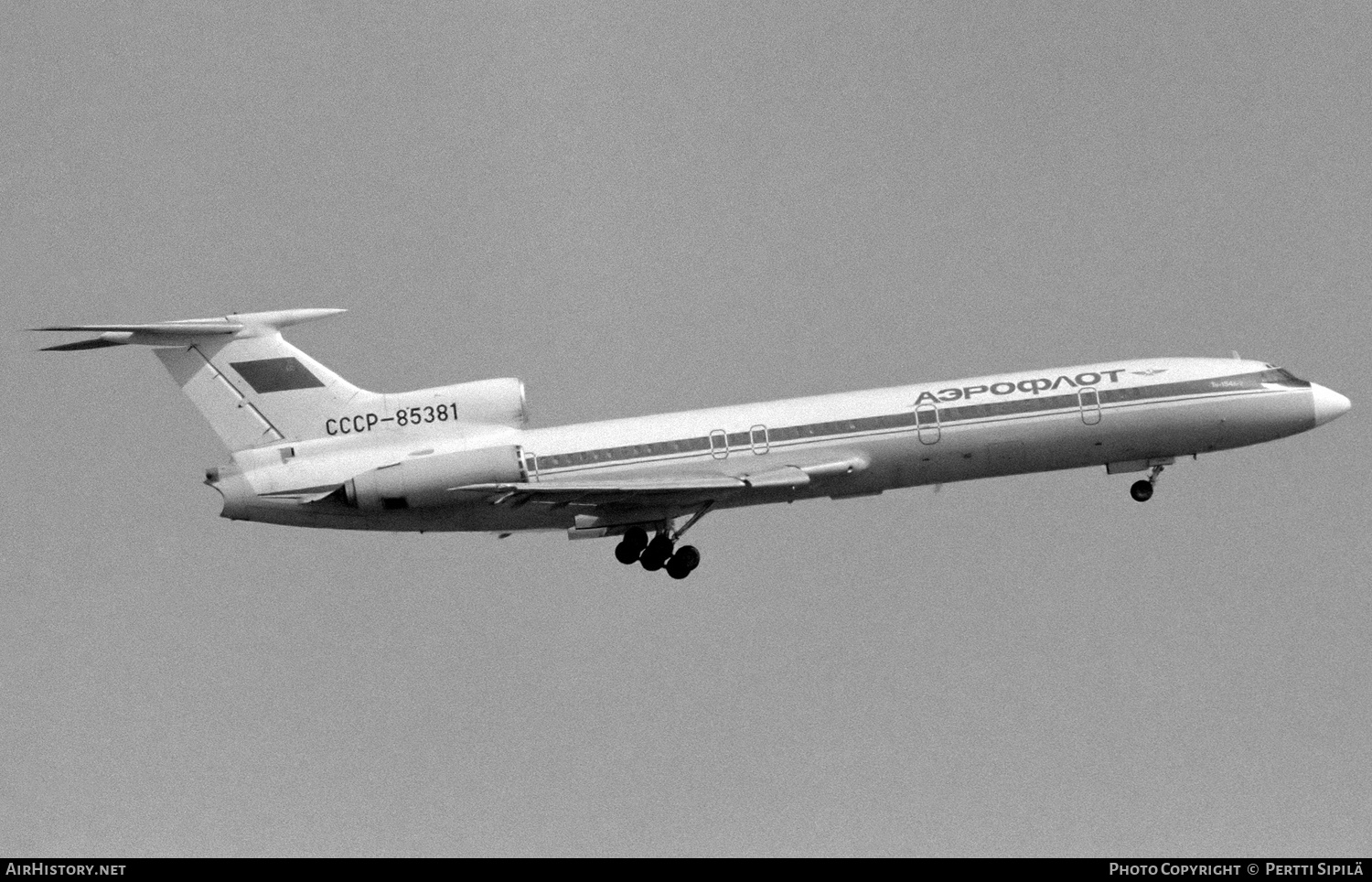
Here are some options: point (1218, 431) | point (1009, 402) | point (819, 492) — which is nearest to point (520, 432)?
point (819, 492)

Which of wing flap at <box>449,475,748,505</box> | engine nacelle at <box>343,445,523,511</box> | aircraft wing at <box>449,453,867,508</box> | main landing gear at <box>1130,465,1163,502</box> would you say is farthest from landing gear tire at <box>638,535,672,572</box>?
main landing gear at <box>1130,465,1163,502</box>

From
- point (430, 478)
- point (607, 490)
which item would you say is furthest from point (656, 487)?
point (430, 478)

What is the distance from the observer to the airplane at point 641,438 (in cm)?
5369

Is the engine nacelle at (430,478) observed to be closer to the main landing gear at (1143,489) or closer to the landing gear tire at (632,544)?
the landing gear tire at (632,544)

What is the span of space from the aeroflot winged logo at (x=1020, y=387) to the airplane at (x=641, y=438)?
0.04 metres

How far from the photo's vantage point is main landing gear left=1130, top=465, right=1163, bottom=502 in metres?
56.4

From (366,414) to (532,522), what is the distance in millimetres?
4348

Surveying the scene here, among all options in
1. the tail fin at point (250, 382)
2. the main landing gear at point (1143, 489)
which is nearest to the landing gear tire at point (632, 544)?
the tail fin at point (250, 382)

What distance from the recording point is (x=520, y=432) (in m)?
55.2

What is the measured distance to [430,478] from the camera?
2087 inches
